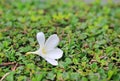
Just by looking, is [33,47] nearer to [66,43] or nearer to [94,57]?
[66,43]

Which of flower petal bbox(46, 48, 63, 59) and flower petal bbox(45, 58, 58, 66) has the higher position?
flower petal bbox(46, 48, 63, 59)

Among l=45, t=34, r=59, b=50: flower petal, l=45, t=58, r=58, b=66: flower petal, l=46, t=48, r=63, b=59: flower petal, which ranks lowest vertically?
l=45, t=58, r=58, b=66: flower petal

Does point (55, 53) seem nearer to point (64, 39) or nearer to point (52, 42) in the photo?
point (52, 42)

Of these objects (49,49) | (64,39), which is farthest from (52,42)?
(64,39)

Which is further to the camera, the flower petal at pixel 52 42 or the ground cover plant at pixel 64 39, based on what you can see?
the flower petal at pixel 52 42

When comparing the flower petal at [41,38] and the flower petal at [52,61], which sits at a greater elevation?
the flower petal at [41,38]

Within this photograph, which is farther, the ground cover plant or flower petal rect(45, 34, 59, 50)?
flower petal rect(45, 34, 59, 50)
